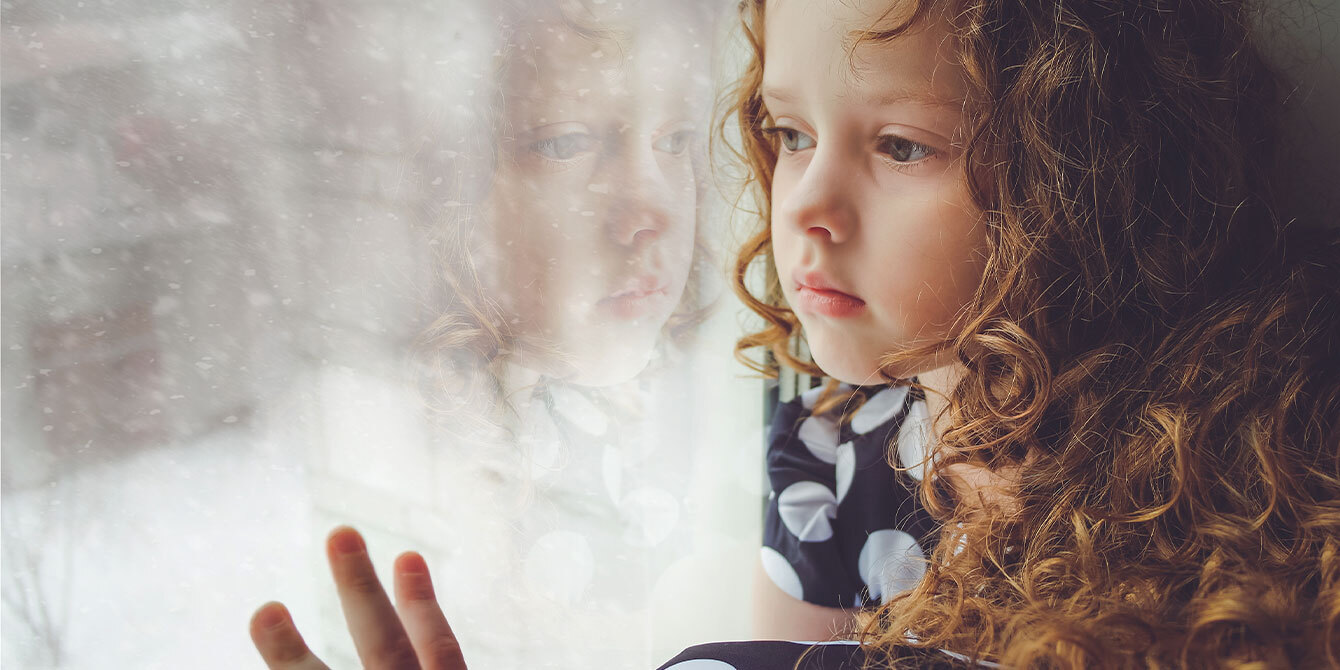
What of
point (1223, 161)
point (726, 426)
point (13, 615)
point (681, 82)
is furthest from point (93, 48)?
point (1223, 161)

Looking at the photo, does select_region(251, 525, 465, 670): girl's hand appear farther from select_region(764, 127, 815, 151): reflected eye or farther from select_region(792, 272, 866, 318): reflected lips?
select_region(764, 127, 815, 151): reflected eye

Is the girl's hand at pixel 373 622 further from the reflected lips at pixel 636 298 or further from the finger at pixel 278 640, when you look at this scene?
the reflected lips at pixel 636 298

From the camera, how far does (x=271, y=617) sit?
0.51 meters

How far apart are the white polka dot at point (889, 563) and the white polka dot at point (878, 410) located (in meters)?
0.12

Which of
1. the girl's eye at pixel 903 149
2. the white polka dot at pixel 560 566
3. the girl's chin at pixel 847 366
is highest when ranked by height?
the girl's eye at pixel 903 149

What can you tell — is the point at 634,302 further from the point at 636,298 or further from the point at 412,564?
the point at 412,564

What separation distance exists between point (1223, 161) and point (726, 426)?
1.81 ft

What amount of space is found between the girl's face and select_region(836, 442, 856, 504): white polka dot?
0.22m

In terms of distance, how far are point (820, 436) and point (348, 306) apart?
22.7 inches

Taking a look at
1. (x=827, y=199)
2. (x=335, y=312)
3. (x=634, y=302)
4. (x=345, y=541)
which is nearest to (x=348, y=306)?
(x=335, y=312)

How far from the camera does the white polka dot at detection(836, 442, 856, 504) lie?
0.92 metres

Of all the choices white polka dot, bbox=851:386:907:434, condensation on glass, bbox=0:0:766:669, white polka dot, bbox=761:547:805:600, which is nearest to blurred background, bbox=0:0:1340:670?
condensation on glass, bbox=0:0:766:669

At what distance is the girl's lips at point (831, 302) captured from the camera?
714 millimetres

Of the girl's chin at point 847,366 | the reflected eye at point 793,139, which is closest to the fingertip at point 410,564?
the girl's chin at point 847,366
